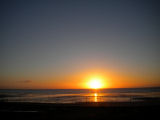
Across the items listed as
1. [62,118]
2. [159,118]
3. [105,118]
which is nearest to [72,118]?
[62,118]

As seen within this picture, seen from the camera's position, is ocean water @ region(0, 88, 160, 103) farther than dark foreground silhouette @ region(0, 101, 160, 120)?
Yes

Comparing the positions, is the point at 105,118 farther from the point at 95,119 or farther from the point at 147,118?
the point at 147,118

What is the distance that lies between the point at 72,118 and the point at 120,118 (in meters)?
4.17

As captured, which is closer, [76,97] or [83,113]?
[83,113]

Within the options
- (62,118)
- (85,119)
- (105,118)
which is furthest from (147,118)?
(62,118)

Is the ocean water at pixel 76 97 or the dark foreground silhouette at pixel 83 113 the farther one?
the ocean water at pixel 76 97

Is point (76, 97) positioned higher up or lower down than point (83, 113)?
lower down

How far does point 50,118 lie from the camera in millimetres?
14289

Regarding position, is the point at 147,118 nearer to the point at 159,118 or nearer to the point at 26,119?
the point at 159,118

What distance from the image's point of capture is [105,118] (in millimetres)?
14250

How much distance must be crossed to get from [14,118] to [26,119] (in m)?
1.18

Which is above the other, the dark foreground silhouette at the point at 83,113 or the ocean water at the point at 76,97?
the dark foreground silhouette at the point at 83,113

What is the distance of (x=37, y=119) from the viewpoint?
45.7 ft

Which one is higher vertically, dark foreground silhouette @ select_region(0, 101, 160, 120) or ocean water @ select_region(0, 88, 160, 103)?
dark foreground silhouette @ select_region(0, 101, 160, 120)
